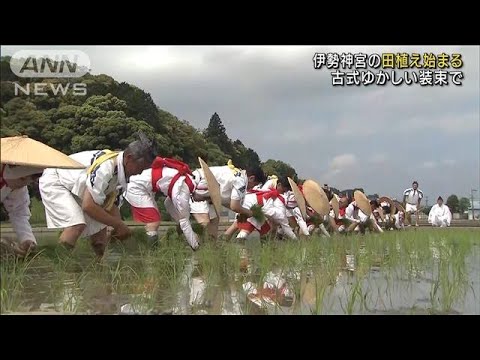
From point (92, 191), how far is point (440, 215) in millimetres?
7506

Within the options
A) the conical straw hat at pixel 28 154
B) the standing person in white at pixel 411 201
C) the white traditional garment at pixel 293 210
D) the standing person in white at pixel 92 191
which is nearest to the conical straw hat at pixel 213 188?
the standing person in white at pixel 92 191

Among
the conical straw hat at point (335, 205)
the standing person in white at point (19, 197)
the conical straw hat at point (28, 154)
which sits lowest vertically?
the conical straw hat at point (335, 205)

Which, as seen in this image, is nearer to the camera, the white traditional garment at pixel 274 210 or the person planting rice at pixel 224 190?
the person planting rice at pixel 224 190

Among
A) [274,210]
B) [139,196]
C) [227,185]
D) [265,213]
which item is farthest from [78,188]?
[274,210]

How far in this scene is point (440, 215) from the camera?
9.69 m

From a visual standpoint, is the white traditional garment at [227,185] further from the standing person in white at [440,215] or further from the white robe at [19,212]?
the standing person in white at [440,215]

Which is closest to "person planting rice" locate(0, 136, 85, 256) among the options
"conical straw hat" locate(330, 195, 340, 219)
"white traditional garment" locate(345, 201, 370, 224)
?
"conical straw hat" locate(330, 195, 340, 219)

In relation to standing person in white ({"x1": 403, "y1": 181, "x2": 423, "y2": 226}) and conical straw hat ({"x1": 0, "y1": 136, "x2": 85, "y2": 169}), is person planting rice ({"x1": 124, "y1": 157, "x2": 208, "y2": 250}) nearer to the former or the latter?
conical straw hat ({"x1": 0, "y1": 136, "x2": 85, "y2": 169})

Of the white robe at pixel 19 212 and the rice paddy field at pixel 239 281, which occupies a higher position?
the white robe at pixel 19 212

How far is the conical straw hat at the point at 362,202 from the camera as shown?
941 cm

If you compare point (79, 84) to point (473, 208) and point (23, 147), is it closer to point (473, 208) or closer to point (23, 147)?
point (23, 147)

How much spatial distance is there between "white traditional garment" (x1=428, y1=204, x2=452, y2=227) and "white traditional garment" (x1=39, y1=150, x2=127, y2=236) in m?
6.63

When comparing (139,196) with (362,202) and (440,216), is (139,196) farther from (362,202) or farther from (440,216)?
(440,216)

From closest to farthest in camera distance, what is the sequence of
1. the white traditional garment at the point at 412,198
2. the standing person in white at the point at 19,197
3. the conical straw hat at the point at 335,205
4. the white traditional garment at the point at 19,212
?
the standing person in white at the point at 19,197 < the white traditional garment at the point at 19,212 < the white traditional garment at the point at 412,198 < the conical straw hat at the point at 335,205
